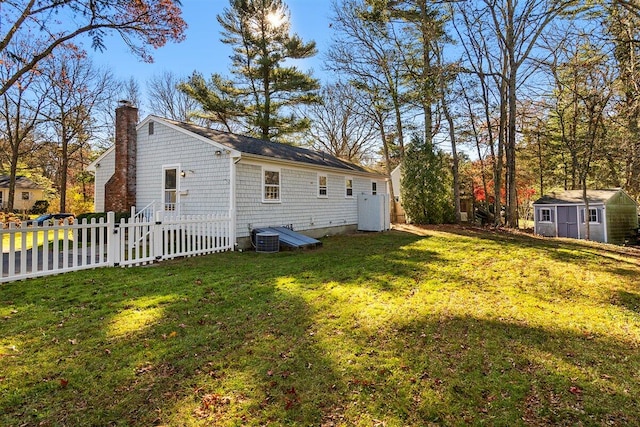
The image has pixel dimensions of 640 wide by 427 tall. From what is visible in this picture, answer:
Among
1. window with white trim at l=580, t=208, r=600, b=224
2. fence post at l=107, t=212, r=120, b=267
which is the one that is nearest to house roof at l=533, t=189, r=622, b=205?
window with white trim at l=580, t=208, r=600, b=224

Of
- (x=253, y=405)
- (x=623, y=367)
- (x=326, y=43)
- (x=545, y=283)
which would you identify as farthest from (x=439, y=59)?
(x=253, y=405)

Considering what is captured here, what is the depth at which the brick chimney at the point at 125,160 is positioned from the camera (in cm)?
1205

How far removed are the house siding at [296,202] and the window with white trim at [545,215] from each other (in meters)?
10.8

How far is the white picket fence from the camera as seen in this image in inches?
219

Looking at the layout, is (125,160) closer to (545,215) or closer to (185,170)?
(185,170)

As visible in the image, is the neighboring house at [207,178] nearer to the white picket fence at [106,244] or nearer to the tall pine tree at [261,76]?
the white picket fence at [106,244]

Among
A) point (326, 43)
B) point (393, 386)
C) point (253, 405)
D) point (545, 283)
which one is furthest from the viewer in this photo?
point (326, 43)

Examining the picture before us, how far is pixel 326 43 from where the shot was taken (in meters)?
19.8

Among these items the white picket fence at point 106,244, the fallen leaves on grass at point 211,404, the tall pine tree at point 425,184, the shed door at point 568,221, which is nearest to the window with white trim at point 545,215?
the shed door at point 568,221

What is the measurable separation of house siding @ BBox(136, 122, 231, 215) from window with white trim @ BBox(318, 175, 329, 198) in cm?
454

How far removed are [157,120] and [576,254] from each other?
526 inches

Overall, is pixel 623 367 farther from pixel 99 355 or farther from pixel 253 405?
pixel 99 355

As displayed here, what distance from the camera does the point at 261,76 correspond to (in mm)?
22938

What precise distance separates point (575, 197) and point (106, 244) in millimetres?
21589
